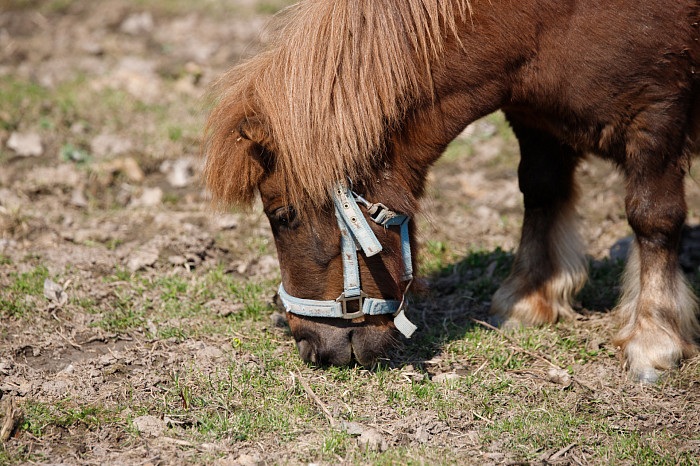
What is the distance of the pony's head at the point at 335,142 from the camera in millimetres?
2717

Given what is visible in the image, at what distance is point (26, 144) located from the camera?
208 inches

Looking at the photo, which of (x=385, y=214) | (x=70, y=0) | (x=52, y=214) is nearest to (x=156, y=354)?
(x=385, y=214)

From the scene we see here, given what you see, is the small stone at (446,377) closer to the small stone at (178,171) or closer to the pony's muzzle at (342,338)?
the pony's muzzle at (342,338)

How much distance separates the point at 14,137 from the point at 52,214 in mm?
1195

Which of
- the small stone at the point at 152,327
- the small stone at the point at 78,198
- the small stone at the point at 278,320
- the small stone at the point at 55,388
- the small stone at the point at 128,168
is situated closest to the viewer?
the small stone at the point at 55,388

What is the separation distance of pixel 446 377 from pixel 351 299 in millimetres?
669

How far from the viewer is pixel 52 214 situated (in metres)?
4.58

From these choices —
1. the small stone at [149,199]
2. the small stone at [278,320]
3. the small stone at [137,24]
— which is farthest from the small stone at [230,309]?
the small stone at [137,24]

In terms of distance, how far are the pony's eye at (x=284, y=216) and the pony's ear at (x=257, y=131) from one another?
0.27m

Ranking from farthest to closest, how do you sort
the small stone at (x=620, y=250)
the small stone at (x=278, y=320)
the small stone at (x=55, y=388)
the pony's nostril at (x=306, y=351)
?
the small stone at (x=620, y=250) < the small stone at (x=278, y=320) < the pony's nostril at (x=306, y=351) < the small stone at (x=55, y=388)

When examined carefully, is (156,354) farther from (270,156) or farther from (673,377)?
(673,377)

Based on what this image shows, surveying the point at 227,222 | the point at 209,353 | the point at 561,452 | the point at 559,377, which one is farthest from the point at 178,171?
the point at 561,452

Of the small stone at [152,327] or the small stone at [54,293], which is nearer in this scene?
the small stone at [152,327]

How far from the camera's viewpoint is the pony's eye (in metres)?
2.85
